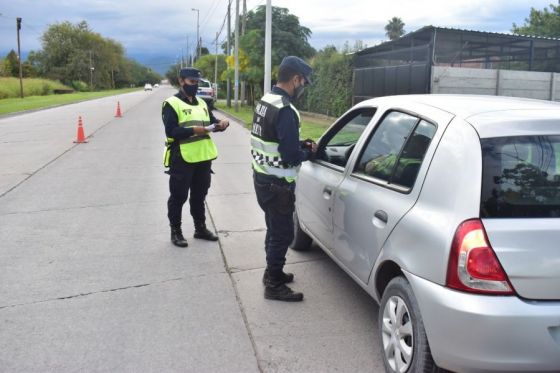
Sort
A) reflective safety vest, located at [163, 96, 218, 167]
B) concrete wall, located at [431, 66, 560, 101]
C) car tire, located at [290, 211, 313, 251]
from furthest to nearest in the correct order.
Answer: concrete wall, located at [431, 66, 560, 101] < reflective safety vest, located at [163, 96, 218, 167] < car tire, located at [290, 211, 313, 251]

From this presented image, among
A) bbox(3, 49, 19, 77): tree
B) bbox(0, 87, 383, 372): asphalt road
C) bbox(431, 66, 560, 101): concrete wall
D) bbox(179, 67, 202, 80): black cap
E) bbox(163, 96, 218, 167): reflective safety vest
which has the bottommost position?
bbox(0, 87, 383, 372): asphalt road

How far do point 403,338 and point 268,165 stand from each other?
1.66 metres

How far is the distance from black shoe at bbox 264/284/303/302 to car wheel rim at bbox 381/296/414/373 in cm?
115

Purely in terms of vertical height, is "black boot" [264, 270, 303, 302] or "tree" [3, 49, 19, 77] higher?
"tree" [3, 49, 19, 77]

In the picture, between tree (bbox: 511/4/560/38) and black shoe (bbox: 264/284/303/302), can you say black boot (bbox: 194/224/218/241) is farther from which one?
tree (bbox: 511/4/560/38)

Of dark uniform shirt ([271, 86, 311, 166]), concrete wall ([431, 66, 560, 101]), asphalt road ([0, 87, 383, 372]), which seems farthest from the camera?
concrete wall ([431, 66, 560, 101])

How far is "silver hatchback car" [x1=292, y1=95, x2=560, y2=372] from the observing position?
2.34m

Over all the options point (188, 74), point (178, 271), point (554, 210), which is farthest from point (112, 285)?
point (554, 210)

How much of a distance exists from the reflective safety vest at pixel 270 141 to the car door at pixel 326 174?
33cm

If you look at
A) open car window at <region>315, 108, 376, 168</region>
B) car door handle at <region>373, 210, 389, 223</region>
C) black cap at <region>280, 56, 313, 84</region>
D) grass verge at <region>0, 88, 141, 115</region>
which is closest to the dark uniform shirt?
black cap at <region>280, 56, 313, 84</region>

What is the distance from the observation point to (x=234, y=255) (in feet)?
17.3

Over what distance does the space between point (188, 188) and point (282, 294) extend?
190 cm

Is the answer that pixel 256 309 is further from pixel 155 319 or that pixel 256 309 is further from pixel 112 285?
pixel 112 285

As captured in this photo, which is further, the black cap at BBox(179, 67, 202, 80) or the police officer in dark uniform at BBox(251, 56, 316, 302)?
the black cap at BBox(179, 67, 202, 80)
